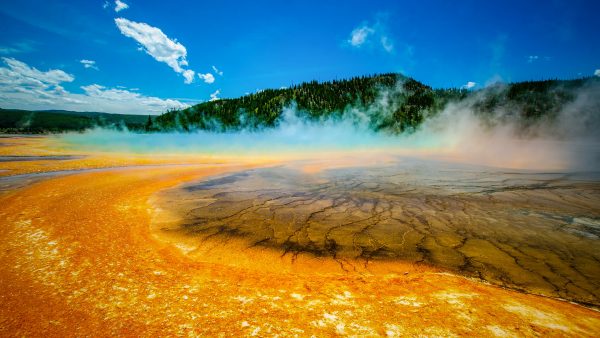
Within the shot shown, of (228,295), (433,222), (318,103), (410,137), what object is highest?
(318,103)

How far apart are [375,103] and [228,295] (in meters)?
70.9

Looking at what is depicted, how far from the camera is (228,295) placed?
320cm

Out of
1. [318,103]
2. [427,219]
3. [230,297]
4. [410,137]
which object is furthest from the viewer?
[318,103]

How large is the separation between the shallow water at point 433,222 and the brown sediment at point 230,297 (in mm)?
518

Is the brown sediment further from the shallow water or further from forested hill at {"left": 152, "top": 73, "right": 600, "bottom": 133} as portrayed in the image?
forested hill at {"left": 152, "top": 73, "right": 600, "bottom": 133}

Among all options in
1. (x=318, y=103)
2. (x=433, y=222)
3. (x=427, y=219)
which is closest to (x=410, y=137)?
(x=318, y=103)

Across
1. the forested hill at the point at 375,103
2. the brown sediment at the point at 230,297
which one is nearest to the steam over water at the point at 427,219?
the brown sediment at the point at 230,297

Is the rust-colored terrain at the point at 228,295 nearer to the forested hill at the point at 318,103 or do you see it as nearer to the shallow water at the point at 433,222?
the shallow water at the point at 433,222

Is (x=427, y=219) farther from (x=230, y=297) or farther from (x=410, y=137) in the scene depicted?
(x=410, y=137)

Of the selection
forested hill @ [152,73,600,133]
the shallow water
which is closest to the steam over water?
the shallow water

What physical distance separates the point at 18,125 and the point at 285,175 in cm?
14171

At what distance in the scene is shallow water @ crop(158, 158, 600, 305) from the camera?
13.2ft

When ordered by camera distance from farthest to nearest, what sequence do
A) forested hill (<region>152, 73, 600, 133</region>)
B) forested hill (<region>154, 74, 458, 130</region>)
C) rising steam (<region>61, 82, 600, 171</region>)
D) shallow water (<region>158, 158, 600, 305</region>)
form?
forested hill (<region>154, 74, 458, 130</region>) → forested hill (<region>152, 73, 600, 133</region>) → rising steam (<region>61, 82, 600, 171</region>) → shallow water (<region>158, 158, 600, 305</region>)

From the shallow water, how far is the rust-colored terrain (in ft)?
1.40
